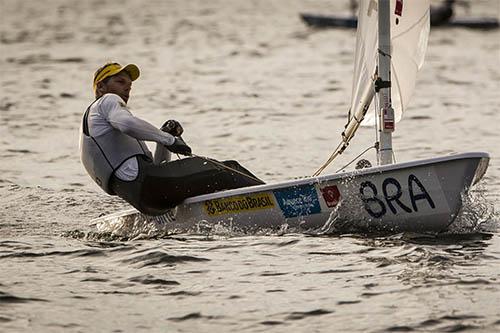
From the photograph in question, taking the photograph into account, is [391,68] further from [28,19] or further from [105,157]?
[28,19]

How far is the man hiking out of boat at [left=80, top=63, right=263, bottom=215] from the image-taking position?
1079 centimetres

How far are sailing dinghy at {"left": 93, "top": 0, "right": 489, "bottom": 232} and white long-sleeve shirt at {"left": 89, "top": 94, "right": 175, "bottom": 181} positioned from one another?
57cm

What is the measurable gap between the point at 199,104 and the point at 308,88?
3558 mm

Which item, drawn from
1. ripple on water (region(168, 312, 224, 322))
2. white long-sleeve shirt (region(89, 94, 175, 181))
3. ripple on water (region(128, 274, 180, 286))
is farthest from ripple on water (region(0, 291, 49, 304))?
white long-sleeve shirt (region(89, 94, 175, 181))

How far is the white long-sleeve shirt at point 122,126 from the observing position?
10.5m

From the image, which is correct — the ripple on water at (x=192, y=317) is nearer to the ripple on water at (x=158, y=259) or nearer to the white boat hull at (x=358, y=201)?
the ripple on water at (x=158, y=259)

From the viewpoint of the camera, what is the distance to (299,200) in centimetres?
1055

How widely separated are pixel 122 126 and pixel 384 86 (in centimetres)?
225

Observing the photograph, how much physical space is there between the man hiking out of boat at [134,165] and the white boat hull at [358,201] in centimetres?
18

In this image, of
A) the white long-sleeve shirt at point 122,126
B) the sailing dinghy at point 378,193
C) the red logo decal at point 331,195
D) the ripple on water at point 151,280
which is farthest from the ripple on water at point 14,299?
the red logo decal at point 331,195

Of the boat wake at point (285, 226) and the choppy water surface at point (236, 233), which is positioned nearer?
the choppy water surface at point (236, 233)

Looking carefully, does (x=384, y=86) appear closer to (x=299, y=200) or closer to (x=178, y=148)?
(x=299, y=200)

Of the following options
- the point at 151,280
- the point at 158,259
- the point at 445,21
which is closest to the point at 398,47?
the point at 158,259

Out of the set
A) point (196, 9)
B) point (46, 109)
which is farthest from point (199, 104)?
point (196, 9)
